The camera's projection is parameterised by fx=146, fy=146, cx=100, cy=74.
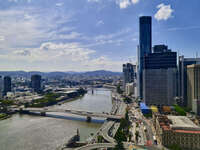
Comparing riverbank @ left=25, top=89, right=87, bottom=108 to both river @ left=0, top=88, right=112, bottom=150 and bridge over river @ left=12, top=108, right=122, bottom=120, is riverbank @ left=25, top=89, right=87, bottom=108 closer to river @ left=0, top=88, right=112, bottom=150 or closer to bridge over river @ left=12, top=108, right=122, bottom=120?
bridge over river @ left=12, top=108, right=122, bottom=120

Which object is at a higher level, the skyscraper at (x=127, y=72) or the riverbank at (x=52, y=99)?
the skyscraper at (x=127, y=72)

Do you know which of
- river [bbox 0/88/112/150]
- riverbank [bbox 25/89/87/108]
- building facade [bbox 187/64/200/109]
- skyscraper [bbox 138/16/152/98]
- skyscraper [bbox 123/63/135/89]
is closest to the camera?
river [bbox 0/88/112/150]

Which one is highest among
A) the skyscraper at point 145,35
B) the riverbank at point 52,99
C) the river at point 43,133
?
the skyscraper at point 145,35

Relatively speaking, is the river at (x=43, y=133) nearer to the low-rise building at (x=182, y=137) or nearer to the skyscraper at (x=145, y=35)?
the low-rise building at (x=182, y=137)

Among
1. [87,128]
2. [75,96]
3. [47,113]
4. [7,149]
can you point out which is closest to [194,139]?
[87,128]

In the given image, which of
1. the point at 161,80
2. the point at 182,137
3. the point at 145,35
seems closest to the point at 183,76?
the point at 161,80

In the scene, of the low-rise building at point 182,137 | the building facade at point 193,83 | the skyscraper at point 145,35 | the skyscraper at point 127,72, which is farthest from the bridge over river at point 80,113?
the skyscraper at point 127,72

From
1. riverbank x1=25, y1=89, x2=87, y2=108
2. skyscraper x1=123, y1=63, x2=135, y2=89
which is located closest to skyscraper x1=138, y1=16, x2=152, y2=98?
skyscraper x1=123, y1=63, x2=135, y2=89
